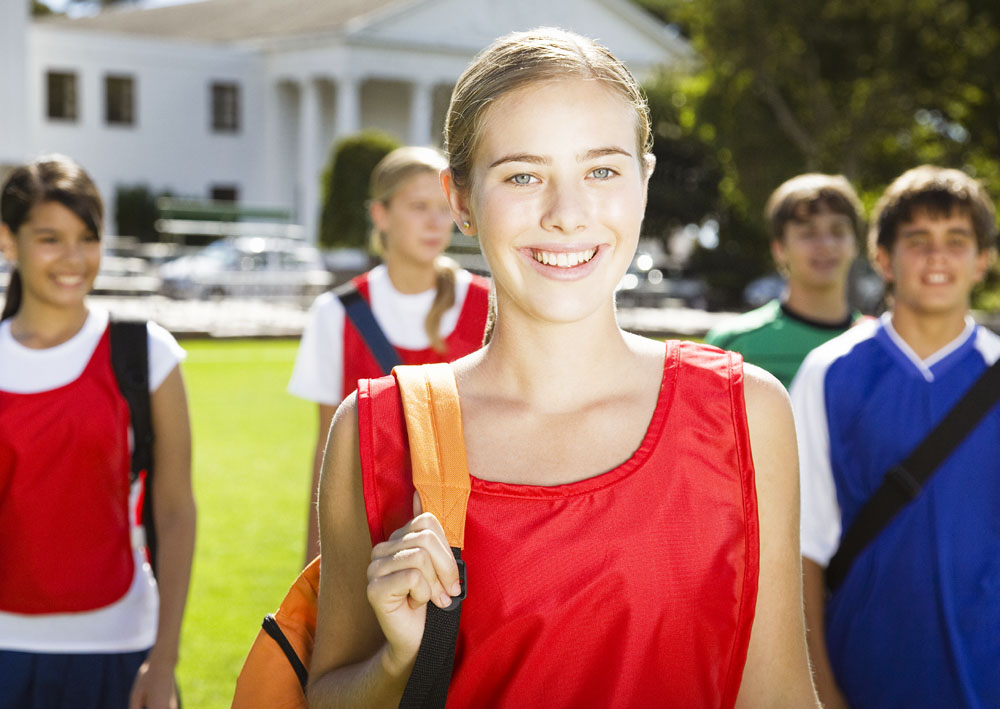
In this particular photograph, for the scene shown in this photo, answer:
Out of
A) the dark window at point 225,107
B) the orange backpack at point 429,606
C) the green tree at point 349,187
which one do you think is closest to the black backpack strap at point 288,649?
the orange backpack at point 429,606

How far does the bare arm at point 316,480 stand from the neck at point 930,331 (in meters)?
1.81

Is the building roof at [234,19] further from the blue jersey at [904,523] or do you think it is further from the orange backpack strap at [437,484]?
the orange backpack strap at [437,484]

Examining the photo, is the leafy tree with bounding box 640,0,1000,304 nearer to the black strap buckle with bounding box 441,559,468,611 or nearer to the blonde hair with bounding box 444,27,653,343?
the blonde hair with bounding box 444,27,653,343

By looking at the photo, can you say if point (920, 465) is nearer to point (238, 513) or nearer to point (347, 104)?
point (238, 513)

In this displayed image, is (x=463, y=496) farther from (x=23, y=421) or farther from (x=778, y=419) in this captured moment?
(x=23, y=421)

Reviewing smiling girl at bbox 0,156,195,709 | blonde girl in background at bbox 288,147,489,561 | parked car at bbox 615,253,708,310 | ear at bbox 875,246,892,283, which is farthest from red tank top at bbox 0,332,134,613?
parked car at bbox 615,253,708,310

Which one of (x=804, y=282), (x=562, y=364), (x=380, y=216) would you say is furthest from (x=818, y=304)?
(x=562, y=364)

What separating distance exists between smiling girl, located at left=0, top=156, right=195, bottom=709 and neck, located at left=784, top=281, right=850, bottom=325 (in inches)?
106

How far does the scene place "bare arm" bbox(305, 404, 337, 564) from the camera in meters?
3.68

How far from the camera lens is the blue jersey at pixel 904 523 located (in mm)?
3227

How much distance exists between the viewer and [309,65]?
49.3 metres

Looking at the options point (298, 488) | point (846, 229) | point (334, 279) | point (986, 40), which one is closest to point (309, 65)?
point (334, 279)

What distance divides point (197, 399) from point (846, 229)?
1257 cm

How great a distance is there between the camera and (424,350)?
14.5ft
